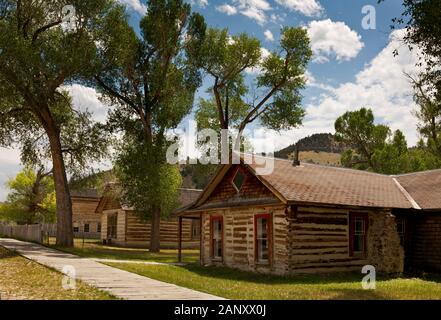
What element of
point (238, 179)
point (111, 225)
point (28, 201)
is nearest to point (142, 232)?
point (111, 225)

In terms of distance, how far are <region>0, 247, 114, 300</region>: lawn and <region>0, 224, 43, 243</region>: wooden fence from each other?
665 inches

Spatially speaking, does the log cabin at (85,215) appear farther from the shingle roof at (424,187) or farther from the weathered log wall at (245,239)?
the shingle roof at (424,187)

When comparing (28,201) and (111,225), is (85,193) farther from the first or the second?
(111,225)

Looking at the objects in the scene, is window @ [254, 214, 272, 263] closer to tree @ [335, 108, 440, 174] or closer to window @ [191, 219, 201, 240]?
window @ [191, 219, 201, 240]

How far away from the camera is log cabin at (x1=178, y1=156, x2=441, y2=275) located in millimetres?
20406

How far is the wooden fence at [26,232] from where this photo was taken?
3478cm

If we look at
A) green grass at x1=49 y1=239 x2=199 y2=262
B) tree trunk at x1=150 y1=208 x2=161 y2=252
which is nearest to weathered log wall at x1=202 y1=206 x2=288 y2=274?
green grass at x1=49 y1=239 x2=199 y2=262

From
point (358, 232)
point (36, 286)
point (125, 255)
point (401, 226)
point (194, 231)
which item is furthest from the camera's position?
point (194, 231)

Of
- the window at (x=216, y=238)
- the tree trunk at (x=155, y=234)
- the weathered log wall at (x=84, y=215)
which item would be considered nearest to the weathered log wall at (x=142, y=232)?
the tree trunk at (x=155, y=234)

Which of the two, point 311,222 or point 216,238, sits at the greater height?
point 311,222

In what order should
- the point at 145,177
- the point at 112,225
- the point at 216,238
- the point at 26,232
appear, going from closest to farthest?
the point at 216,238 < the point at 145,177 < the point at 26,232 < the point at 112,225

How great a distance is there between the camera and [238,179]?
24047mm

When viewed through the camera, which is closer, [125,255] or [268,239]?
[268,239]

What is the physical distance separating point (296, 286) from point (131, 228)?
28.6 m
